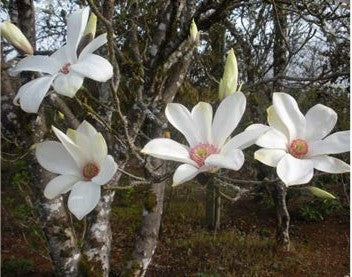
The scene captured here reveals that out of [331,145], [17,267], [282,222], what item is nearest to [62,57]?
[331,145]

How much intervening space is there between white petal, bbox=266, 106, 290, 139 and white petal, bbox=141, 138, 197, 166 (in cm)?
8

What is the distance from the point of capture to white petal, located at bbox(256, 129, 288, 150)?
1.10ft

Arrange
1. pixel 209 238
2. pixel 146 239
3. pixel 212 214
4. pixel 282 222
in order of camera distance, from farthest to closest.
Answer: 1. pixel 212 214
2. pixel 209 238
3. pixel 282 222
4. pixel 146 239

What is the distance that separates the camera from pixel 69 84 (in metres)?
0.32

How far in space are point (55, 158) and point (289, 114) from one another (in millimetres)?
196

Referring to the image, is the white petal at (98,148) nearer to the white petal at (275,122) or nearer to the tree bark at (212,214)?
the white petal at (275,122)

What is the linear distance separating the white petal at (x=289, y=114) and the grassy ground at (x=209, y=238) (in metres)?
1.83

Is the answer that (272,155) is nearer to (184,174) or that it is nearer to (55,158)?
(184,174)

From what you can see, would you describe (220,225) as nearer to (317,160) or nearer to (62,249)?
(62,249)

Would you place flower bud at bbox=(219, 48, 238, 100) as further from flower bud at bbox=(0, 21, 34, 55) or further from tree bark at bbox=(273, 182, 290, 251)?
tree bark at bbox=(273, 182, 290, 251)

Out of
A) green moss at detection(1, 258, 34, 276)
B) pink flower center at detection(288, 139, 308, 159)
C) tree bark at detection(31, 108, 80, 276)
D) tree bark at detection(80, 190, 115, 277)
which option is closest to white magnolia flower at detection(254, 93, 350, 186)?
pink flower center at detection(288, 139, 308, 159)

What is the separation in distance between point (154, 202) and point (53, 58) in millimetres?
1207

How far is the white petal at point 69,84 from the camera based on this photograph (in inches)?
12.5

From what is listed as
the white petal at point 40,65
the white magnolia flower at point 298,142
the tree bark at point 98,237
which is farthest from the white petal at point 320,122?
the tree bark at point 98,237
